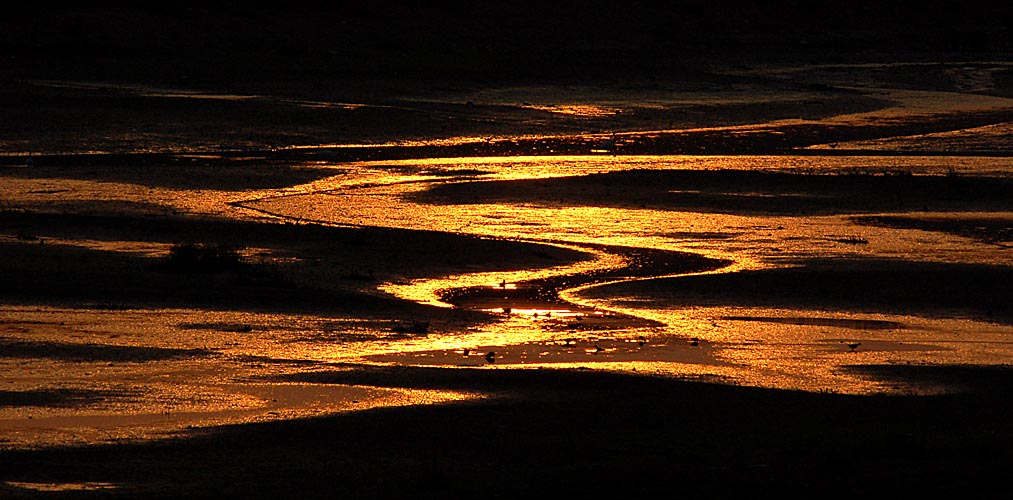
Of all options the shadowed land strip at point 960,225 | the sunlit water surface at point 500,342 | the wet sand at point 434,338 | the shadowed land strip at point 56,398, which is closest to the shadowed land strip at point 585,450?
the wet sand at point 434,338

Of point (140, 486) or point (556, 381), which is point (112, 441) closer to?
point (140, 486)

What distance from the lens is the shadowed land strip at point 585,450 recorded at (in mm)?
10438

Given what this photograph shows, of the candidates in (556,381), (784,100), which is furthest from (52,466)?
(784,100)

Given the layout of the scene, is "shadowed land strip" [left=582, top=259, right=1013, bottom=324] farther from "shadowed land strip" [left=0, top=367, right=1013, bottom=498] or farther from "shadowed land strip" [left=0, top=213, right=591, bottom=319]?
"shadowed land strip" [left=0, top=367, right=1013, bottom=498]

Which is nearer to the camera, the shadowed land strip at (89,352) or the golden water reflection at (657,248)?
the shadowed land strip at (89,352)

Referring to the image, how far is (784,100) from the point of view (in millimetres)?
45656

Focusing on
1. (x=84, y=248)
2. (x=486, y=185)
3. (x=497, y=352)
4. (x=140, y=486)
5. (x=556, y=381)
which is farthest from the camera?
(x=486, y=185)

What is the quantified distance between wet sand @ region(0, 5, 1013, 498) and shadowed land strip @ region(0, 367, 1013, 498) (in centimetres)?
3

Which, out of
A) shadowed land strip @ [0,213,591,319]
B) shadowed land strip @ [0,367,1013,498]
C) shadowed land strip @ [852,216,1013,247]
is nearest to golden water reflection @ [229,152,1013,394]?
shadowed land strip @ [852,216,1013,247]

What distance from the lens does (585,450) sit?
448 inches

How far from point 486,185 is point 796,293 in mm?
9764

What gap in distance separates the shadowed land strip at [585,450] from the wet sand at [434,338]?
0.09 feet

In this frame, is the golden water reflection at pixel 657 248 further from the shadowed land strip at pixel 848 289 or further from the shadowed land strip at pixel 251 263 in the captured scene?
the shadowed land strip at pixel 251 263

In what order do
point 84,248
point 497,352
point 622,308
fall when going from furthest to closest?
point 84,248 < point 622,308 < point 497,352
